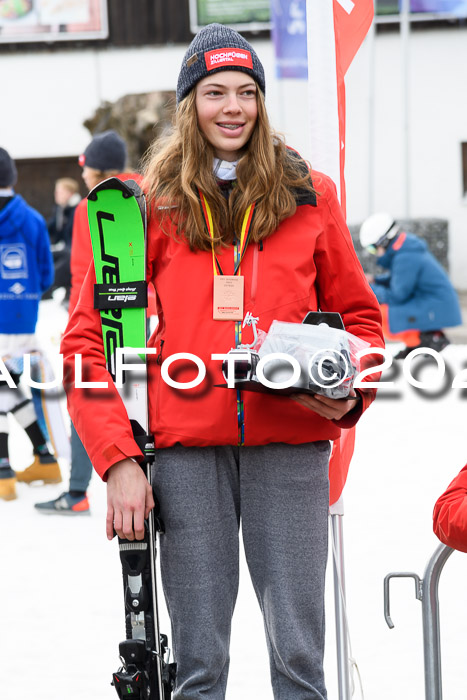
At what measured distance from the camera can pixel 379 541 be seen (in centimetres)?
461

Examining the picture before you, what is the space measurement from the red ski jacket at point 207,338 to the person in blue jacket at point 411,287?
19.9 ft

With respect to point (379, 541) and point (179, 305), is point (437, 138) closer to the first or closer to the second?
point (379, 541)

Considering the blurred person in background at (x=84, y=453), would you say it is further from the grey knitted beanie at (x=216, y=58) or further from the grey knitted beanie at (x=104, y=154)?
the grey knitted beanie at (x=216, y=58)

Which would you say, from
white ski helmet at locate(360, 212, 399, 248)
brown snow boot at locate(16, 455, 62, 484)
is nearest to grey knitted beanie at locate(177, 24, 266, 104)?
brown snow boot at locate(16, 455, 62, 484)

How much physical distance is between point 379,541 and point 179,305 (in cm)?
277

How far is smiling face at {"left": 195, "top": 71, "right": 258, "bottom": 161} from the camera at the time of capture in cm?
219

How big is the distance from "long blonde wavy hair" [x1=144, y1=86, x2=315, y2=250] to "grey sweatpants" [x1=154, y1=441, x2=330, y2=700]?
0.49 metres

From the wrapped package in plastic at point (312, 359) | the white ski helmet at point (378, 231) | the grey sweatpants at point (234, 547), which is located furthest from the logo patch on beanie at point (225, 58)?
the white ski helmet at point (378, 231)

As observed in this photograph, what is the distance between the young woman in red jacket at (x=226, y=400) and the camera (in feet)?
7.00

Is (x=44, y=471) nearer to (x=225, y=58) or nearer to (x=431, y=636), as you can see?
(x=431, y=636)

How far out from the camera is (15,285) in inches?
212

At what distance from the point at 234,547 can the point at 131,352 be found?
50 cm

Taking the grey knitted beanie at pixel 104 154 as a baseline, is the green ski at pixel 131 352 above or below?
below

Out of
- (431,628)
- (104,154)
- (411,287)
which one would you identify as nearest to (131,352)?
(431,628)
